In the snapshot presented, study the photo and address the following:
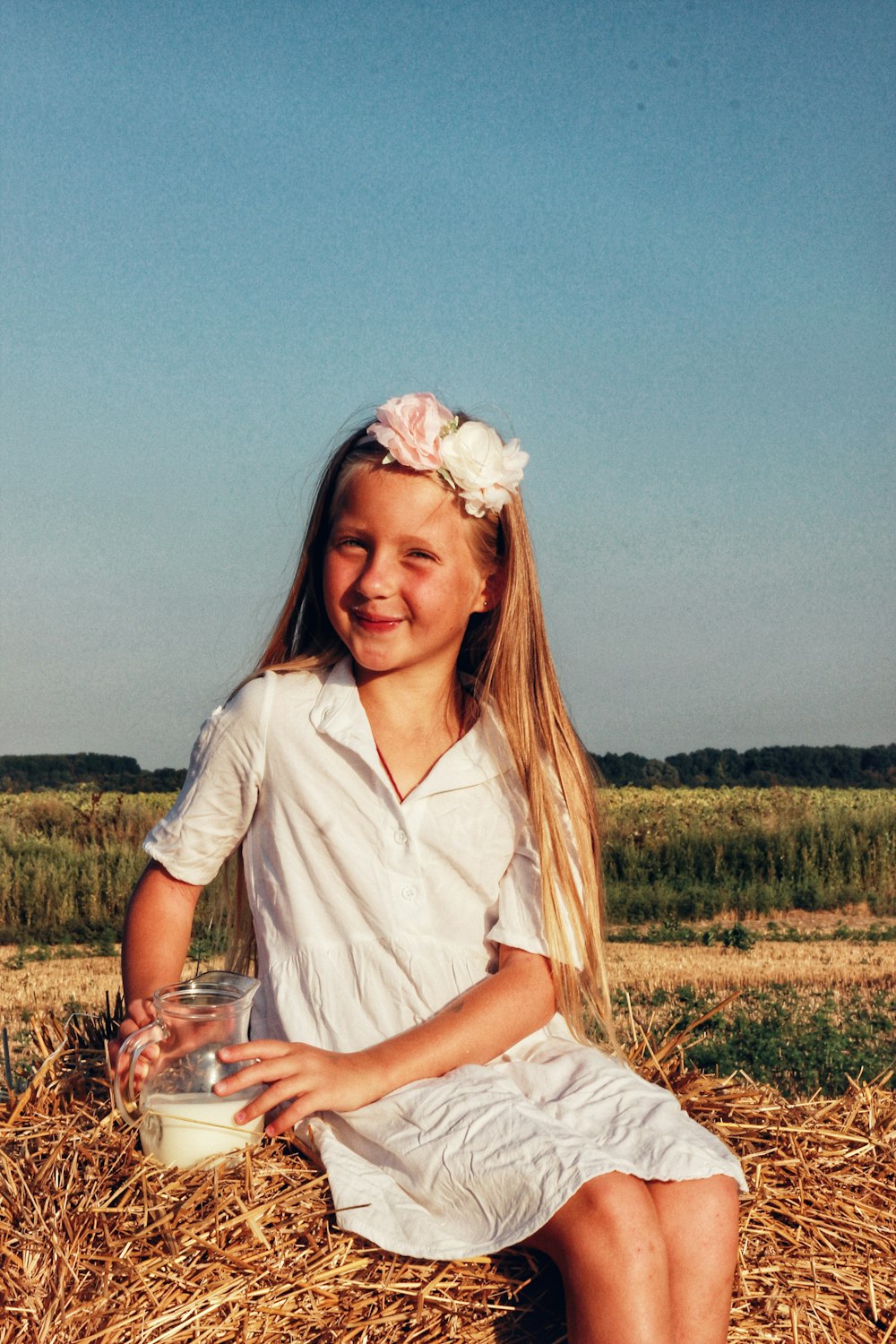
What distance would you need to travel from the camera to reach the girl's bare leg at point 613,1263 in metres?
1.96

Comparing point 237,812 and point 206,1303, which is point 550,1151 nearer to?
point 206,1303

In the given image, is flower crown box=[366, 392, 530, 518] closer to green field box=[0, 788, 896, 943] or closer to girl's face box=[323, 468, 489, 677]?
girl's face box=[323, 468, 489, 677]

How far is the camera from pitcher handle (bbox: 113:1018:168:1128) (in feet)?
7.36

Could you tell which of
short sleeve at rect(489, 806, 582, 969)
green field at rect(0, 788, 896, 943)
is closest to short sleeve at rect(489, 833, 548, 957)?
short sleeve at rect(489, 806, 582, 969)

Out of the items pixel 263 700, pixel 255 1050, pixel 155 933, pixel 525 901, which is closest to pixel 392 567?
pixel 263 700

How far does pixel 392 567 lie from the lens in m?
2.86

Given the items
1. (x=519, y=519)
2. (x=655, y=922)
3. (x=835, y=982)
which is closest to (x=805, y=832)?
(x=655, y=922)

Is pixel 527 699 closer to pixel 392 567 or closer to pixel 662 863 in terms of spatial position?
pixel 392 567

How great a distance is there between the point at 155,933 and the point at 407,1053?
2.18 feet

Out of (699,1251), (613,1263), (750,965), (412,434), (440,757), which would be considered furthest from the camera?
(750,965)

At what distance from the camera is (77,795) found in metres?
19.1

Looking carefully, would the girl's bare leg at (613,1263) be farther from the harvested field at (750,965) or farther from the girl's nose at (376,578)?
the harvested field at (750,965)

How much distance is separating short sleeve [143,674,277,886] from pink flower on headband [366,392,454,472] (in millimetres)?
626

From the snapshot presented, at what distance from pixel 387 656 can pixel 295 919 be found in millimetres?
623
